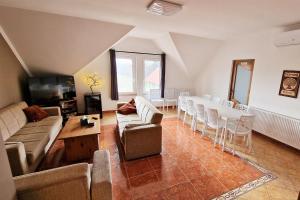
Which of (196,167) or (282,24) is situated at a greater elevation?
(282,24)

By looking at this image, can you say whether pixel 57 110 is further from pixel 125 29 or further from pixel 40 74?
pixel 125 29

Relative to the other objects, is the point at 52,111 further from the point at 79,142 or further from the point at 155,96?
the point at 155,96

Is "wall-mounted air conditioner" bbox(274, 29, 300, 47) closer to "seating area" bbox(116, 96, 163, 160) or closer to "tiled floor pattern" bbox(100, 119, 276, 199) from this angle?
"tiled floor pattern" bbox(100, 119, 276, 199)

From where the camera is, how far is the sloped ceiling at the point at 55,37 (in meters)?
2.72

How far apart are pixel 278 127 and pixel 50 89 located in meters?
5.49

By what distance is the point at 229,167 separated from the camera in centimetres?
240

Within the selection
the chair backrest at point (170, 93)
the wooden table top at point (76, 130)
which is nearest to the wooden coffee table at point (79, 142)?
the wooden table top at point (76, 130)

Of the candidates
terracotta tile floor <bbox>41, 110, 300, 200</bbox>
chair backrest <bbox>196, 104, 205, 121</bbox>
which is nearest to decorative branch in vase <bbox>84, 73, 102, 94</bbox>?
terracotta tile floor <bbox>41, 110, 300, 200</bbox>

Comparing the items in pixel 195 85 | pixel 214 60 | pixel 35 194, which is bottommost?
pixel 35 194

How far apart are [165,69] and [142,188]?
4380mm

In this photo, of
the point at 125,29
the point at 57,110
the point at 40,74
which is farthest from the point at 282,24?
the point at 40,74

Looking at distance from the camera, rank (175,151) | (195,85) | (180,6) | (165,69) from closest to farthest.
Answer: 1. (180,6)
2. (175,151)
3. (165,69)
4. (195,85)

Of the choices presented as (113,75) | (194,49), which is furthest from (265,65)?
(113,75)

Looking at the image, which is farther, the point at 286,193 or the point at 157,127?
the point at 157,127
